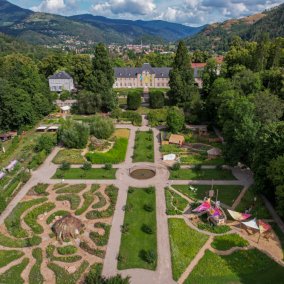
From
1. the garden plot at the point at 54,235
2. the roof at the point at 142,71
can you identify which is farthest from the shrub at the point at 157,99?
the garden plot at the point at 54,235

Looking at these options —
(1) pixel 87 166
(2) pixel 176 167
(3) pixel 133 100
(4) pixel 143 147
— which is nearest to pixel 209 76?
(3) pixel 133 100

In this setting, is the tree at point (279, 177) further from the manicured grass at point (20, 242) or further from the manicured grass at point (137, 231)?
the manicured grass at point (20, 242)

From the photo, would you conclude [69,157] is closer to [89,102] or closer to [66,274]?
[89,102]

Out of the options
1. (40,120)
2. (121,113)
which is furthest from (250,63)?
(40,120)

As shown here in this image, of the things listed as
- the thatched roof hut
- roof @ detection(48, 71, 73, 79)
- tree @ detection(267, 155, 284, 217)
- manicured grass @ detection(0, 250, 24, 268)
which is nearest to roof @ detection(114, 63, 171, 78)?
roof @ detection(48, 71, 73, 79)

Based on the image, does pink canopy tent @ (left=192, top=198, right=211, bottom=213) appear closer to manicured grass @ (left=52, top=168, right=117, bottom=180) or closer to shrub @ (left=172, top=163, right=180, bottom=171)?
shrub @ (left=172, top=163, right=180, bottom=171)
